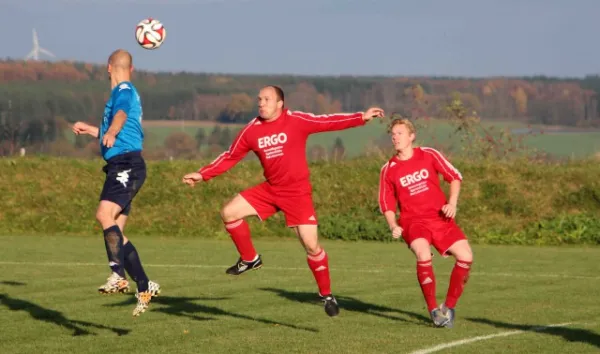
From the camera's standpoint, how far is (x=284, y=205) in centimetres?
1312

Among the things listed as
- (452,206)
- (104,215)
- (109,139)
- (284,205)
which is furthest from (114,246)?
(452,206)

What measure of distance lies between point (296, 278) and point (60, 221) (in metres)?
13.1

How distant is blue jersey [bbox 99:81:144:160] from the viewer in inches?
484

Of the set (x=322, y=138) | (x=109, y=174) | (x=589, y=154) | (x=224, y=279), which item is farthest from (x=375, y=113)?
(x=322, y=138)

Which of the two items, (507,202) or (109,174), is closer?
(109,174)

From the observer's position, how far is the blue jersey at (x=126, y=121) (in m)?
12.3

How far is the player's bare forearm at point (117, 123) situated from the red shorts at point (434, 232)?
3.21m

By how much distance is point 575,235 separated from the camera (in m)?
27.3

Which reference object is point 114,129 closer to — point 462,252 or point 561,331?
point 462,252

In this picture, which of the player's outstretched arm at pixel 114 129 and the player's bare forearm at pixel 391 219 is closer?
the player's outstretched arm at pixel 114 129

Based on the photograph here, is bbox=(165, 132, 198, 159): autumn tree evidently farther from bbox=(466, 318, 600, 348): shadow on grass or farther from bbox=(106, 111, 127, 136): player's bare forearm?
bbox=(106, 111, 127, 136): player's bare forearm

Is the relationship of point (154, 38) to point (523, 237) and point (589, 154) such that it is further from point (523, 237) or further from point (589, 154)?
point (589, 154)

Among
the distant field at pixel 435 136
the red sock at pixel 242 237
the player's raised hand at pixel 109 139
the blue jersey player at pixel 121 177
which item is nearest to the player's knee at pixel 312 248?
the red sock at pixel 242 237

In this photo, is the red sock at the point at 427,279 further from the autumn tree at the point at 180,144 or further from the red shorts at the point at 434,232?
the autumn tree at the point at 180,144
